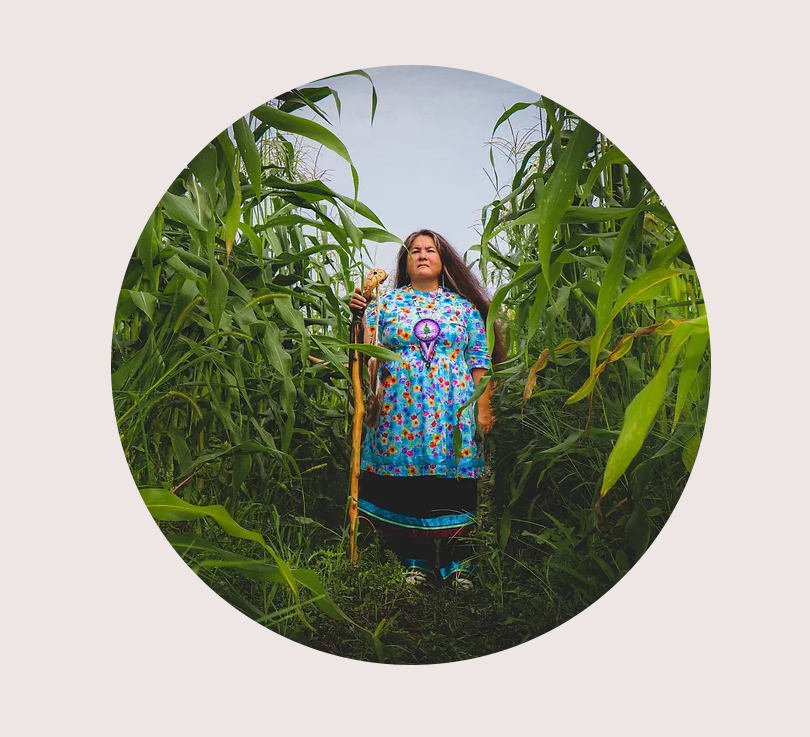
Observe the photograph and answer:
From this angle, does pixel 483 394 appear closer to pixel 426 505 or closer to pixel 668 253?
pixel 426 505

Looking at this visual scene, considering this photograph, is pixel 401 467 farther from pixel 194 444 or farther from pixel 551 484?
pixel 194 444

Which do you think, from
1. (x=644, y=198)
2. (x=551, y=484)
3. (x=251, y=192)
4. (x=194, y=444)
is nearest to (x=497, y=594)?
(x=551, y=484)

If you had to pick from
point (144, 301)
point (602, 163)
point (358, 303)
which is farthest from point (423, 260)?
point (144, 301)

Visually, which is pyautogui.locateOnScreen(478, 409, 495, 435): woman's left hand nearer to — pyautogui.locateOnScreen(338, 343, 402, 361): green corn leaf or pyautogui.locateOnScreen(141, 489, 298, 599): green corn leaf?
pyautogui.locateOnScreen(338, 343, 402, 361): green corn leaf

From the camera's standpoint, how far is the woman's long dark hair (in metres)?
1.66

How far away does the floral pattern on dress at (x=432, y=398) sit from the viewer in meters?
1.67

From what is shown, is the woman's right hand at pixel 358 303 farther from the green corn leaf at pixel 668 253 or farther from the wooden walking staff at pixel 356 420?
the green corn leaf at pixel 668 253

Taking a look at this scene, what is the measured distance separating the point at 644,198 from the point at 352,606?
41.5 inches

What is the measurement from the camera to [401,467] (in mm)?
1672

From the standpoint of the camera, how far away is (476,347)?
1.67 meters

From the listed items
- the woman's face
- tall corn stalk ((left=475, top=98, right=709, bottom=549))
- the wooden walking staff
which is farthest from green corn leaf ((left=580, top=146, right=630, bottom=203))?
the wooden walking staff

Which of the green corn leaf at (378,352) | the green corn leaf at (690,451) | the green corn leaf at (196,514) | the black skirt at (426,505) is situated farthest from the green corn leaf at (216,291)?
the green corn leaf at (690,451)

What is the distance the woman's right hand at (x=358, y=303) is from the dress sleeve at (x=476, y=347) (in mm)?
231

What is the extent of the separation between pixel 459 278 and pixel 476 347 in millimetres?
148
